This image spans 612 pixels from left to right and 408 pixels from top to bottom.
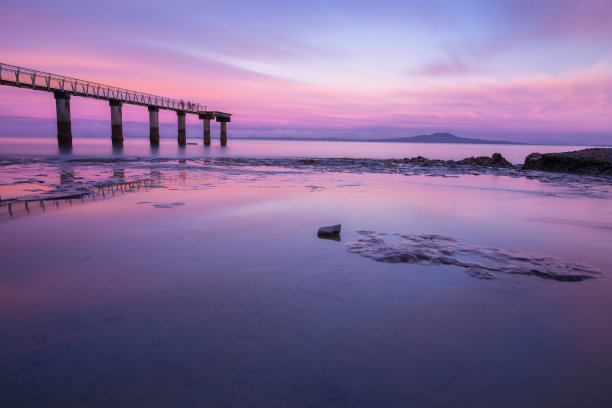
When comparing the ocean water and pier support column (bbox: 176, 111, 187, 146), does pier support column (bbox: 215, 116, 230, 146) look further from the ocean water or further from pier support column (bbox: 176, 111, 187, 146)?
the ocean water

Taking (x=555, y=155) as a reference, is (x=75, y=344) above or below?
below

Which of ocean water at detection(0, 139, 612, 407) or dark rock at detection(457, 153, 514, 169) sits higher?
A: dark rock at detection(457, 153, 514, 169)

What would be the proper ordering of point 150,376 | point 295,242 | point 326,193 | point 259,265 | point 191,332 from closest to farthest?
point 150,376 < point 191,332 < point 259,265 < point 295,242 < point 326,193

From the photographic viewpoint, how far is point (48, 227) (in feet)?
16.3

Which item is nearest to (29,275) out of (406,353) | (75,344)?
(75,344)

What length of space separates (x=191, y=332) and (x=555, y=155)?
21676 mm

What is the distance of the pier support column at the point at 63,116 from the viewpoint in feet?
106

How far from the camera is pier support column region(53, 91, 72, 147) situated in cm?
3238

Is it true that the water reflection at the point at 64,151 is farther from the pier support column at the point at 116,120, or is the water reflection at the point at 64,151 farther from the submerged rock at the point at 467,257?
the submerged rock at the point at 467,257

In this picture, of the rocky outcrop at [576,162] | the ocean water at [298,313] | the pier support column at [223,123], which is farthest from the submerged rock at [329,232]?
the pier support column at [223,123]

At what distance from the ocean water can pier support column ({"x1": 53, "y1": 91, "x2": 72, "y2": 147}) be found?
34.0 metres

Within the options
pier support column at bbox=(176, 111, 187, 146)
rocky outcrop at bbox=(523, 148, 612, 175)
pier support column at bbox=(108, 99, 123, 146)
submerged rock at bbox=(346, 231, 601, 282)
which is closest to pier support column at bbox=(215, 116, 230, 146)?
pier support column at bbox=(176, 111, 187, 146)

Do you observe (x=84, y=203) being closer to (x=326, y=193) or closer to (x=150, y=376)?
(x=326, y=193)

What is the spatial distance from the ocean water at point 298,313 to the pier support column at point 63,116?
33969 mm
